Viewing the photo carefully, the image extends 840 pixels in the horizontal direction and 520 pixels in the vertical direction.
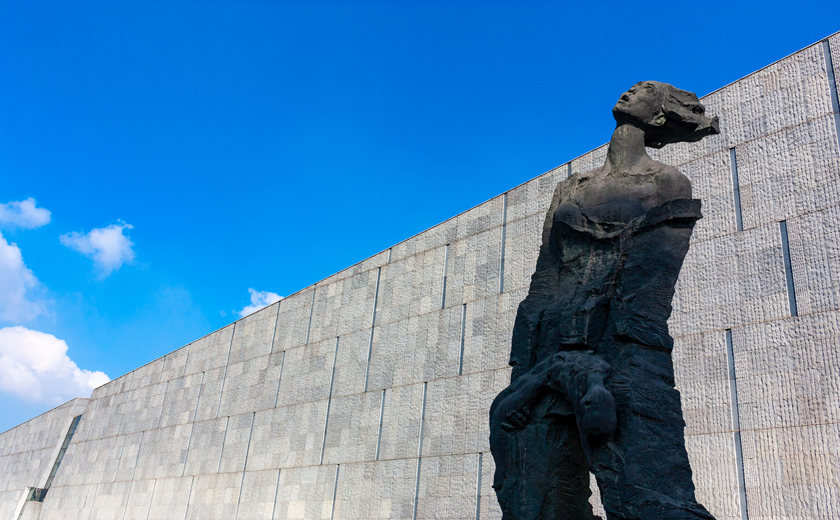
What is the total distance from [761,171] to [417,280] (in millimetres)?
7567

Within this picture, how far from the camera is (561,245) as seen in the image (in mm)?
5574

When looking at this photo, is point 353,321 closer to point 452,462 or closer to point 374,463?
point 374,463

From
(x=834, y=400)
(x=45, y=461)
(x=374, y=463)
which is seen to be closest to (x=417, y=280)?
(x=374, y=463)

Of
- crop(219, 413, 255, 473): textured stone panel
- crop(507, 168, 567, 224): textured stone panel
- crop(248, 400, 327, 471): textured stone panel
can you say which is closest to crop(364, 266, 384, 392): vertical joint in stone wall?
crop(248, 400, 327, 471): textured stone panel

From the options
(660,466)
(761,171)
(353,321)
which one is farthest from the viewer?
(353,321)

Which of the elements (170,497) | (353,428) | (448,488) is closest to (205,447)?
(170,497)

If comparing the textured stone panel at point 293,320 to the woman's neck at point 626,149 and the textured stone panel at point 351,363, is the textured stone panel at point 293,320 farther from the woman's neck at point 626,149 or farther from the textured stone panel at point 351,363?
the woman's neck at point 626,149

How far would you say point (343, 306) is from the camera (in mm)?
19125

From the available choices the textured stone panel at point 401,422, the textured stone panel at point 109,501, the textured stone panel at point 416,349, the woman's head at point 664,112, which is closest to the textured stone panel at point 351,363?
the textured stone panel at point 416,349

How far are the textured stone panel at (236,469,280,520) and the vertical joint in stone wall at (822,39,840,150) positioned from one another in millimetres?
13399

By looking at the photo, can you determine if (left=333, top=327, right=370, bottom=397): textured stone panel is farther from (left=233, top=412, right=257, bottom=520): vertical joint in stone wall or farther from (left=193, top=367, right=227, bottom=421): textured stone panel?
(left=193, top=367, right=227, bottom=421): textured stone panel

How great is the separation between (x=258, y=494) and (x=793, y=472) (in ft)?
41.3

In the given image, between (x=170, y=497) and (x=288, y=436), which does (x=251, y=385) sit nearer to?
(x=288, y=436)

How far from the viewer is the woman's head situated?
5.55 metres
